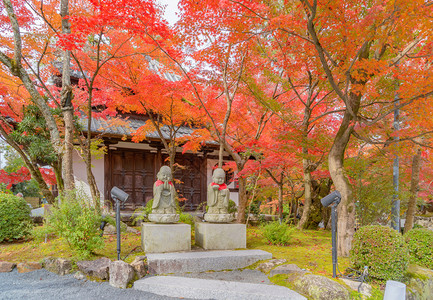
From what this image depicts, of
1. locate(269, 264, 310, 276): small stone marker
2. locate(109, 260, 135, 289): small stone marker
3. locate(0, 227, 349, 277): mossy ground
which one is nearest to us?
locate(109, 260, 135, 289): small stone marker

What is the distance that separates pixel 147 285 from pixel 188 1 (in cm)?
640

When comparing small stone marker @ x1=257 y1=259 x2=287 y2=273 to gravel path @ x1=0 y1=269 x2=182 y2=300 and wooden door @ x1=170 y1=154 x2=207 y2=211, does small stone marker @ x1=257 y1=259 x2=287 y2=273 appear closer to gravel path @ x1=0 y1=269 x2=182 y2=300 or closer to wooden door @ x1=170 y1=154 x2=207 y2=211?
gravel path @ x1=0 y1=269 x2=182 y2=300

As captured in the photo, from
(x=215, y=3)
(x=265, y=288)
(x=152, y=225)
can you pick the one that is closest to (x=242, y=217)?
(x=152, y=225)

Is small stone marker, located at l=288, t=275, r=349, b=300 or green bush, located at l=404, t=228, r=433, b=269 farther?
green bush, located at l=404, t=228, r=433, b=269

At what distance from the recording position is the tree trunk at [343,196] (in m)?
5.62

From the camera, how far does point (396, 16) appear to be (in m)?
4.86

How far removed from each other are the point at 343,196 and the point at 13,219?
7.95 meters

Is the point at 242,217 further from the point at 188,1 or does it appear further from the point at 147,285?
the point at 188,1

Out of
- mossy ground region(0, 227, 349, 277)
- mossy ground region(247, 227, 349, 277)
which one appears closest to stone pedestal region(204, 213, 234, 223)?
mossy ground region(247, 227, 349, 277)

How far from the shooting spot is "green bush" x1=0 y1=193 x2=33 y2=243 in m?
6.76

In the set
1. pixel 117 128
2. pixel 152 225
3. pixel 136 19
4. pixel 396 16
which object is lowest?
pixel 152 225

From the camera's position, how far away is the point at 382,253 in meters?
4.06

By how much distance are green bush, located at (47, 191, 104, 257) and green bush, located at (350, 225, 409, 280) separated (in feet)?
15.1

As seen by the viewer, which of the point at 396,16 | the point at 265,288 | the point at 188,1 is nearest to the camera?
the point at 265,288
